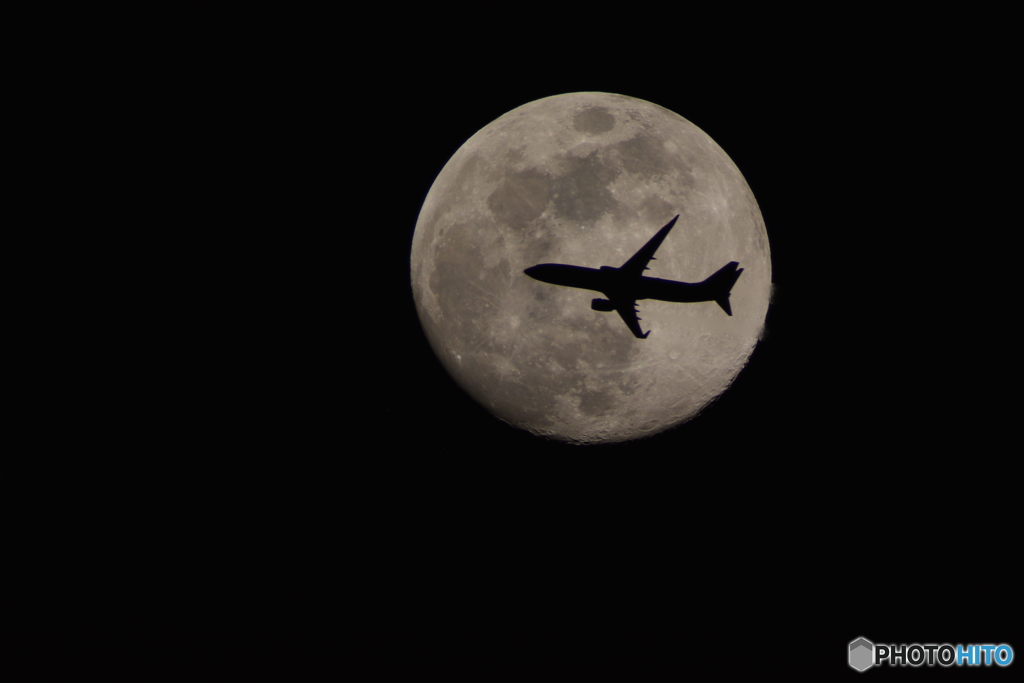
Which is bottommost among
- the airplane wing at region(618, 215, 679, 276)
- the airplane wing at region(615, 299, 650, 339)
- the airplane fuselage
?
the airplane wing at region(615, 299, 650, 339)

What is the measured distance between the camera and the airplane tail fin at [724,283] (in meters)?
7.05

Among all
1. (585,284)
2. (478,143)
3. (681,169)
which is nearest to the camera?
(585,284)

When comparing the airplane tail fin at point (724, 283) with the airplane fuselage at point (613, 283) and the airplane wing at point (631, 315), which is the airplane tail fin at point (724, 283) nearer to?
the airplane fuselage at point (613, 283)

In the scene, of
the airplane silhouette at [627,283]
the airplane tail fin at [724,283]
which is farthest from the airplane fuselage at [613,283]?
the airplane tail fin at [724,283]

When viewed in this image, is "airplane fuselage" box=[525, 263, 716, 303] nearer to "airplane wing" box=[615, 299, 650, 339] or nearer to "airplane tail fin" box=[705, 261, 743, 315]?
Answer: "airplane wing" box=[615, 299, 650, 339]

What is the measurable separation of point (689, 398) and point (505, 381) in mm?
2403

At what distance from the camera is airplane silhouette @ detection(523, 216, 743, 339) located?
658 centimetres

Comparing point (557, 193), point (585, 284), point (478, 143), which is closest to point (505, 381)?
point (585, 284)

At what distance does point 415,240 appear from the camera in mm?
8336

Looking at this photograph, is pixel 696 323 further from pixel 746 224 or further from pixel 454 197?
pixel 454 197

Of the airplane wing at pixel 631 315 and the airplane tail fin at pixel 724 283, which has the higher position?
the airplane tail fin at pixel 724 283

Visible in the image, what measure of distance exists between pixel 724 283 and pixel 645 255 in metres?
1.24

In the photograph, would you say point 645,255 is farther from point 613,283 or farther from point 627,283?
point 613,283

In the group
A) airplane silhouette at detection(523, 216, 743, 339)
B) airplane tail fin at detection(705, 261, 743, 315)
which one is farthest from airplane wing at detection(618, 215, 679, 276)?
airplane tail fin at detection(705, 261, 743, 315)
